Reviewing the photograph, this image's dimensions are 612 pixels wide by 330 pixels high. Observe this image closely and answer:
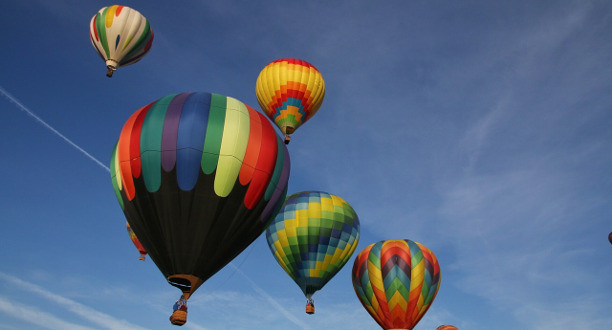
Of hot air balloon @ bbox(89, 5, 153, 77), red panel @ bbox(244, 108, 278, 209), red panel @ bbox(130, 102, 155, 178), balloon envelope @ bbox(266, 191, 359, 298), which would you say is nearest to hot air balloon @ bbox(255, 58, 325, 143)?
balloon envelope @ bbox(266, 191, 359, 298)

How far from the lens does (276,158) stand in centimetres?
1416

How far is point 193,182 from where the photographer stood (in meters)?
12.9

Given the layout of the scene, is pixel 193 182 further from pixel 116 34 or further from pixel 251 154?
pixel 116 34

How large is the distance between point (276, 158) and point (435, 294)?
12.8 meters

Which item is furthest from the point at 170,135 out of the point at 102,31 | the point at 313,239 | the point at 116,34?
the point at 102,31

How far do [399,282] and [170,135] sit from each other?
43.0 feet

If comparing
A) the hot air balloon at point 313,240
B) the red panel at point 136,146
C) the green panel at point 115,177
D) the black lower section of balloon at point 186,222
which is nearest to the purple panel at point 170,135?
the black lower section of balloon at point 186,222

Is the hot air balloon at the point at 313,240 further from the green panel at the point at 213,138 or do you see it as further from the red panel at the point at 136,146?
the red panel at the point at 136,146

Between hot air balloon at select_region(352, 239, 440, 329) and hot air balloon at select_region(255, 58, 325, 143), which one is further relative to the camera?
hot air balloon at select_region(255, 58, 325, 143)

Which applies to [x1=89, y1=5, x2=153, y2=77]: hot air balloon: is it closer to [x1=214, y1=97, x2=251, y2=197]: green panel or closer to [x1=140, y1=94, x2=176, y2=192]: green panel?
[x1=140, y1=94, x2=176, y2=192]: green panel

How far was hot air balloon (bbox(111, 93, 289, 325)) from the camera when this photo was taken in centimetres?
1289

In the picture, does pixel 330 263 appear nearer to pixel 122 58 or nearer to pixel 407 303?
pixel 407 303

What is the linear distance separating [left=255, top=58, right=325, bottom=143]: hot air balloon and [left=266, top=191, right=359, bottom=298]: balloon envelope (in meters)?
3.40

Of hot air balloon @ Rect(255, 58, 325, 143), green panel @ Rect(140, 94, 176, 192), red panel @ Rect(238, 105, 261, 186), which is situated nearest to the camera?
green panel @ Rect(140, 94, 176, 192)
